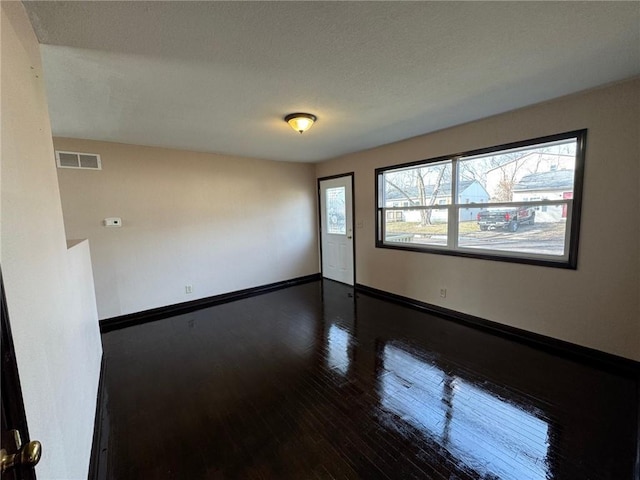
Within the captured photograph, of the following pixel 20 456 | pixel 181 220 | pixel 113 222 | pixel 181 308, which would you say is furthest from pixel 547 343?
pixel 113 222

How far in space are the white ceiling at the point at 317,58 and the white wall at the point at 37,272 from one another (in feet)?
1.35

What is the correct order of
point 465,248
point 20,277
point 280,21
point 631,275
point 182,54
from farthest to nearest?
point 465,248 < point 631,275 < point 182,54 < point 280,21 < point 20,277

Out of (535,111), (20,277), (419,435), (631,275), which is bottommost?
(419,435)

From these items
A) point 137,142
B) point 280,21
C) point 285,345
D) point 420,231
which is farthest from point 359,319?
point 137,142

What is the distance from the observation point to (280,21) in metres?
1.45

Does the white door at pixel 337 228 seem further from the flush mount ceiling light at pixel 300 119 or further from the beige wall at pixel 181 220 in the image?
the flush mount ceiling light at pixel 300 119

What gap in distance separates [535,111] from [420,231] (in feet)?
6.00

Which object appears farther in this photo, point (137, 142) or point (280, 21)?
point (137, 142)

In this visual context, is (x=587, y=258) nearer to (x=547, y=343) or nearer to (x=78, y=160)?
(x=547, y=343)

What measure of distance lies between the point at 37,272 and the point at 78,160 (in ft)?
10.2

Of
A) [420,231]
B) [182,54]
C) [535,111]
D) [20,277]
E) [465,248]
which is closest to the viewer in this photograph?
[20,277]

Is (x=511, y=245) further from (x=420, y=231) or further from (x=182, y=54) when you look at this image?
(x=182, y=54)

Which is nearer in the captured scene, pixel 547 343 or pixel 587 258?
pixel 587 258

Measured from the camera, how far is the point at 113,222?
3.60 m
